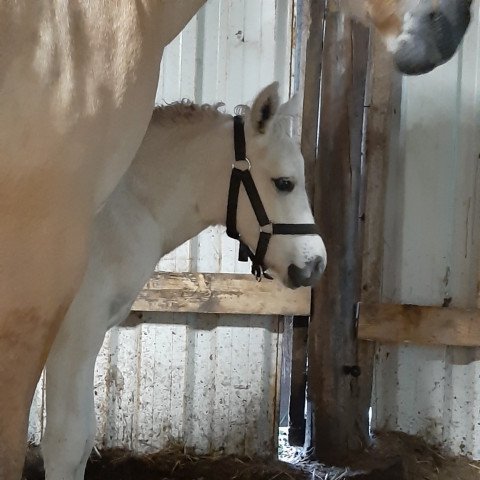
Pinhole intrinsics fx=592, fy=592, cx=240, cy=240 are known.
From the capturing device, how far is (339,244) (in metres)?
2.67

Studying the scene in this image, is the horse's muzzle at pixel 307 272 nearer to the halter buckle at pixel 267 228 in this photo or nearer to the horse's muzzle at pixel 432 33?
the halter buckle at pixel 267 228

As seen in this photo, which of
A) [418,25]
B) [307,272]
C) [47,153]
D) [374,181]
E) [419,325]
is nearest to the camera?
[47,153]

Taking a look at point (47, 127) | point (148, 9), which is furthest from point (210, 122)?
point (47, 127)

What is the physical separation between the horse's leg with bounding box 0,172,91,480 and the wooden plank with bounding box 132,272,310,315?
6.08 ft

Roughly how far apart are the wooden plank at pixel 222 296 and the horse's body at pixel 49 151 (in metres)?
1.84

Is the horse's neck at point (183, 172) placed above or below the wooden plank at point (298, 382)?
above

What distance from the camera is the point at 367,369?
2.71 m

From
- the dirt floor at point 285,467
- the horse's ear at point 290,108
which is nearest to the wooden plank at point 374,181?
the dirt floor at point 285,467

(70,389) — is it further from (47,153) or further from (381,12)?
(381,12)

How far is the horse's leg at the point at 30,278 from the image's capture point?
2.44ft

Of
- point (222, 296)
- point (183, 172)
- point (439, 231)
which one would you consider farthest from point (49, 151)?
point (439, 231)

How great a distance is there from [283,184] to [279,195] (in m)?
0.04

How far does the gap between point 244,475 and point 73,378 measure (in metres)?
1.19

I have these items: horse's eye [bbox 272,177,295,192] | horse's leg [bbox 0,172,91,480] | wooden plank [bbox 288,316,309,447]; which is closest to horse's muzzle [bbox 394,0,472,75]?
horse's leg [bbox 0,172,91,480]
